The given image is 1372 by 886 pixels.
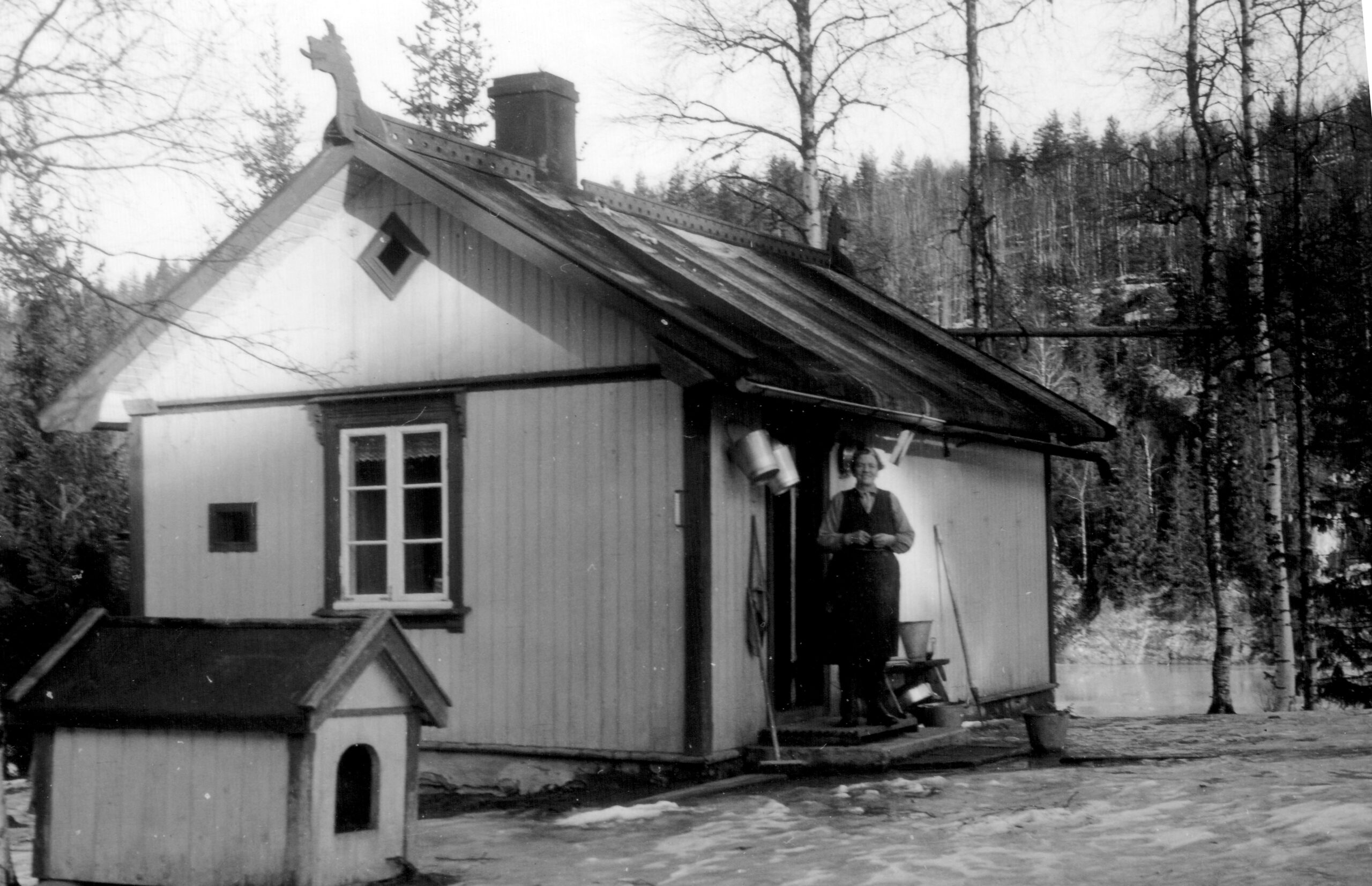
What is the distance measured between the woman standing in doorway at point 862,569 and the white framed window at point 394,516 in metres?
2.36

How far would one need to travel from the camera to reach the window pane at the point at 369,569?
983 centimetres

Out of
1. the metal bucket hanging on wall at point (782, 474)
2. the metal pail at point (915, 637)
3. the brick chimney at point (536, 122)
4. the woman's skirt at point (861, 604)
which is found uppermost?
the brick chimney at point (536, 122)

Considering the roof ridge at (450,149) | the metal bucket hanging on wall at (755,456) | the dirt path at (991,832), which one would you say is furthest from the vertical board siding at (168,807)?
the roof ridge at (450,149)

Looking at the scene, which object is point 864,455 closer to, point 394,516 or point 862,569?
point 862,569

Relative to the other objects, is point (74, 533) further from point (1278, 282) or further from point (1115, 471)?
point (1115, 471)

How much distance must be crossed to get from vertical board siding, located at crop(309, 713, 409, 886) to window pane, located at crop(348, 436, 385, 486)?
4015 millimetres

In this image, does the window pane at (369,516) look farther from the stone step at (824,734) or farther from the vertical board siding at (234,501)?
the stone step at (824,734)

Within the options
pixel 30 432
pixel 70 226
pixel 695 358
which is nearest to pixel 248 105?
pixel 70 226

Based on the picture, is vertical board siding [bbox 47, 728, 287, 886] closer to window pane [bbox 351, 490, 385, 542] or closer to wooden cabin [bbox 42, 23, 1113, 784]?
wooden cabin [bbox 42, 23, 1113, 784]

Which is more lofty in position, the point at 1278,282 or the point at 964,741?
the point at 1278,282

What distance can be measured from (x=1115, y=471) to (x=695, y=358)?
711cm

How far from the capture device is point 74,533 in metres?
8.59

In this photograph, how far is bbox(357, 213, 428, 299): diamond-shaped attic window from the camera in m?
9.68

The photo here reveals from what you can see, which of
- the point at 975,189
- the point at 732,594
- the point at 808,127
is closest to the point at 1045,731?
the point at 732,594
